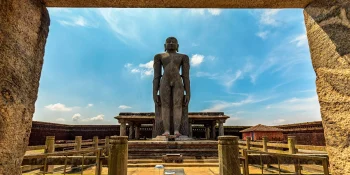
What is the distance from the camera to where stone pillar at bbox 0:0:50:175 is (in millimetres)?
1303

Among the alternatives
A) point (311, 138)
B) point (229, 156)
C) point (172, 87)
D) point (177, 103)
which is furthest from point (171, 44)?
point (311, 138)

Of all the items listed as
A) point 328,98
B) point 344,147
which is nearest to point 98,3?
point 328,98

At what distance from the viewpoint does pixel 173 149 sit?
695cm

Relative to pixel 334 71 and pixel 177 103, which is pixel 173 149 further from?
pixel 334 71

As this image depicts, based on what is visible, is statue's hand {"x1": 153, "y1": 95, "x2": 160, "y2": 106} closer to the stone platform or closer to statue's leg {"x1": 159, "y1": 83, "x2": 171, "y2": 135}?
statue's leg {"x1": 159, "y1": 83, "x2": 171, "y2": 135}

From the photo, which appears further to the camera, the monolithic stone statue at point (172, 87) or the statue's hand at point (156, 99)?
the statue's hand at point (156, 99)

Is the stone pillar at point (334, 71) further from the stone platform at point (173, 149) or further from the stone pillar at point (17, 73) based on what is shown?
the stone platform at point (173, 149)

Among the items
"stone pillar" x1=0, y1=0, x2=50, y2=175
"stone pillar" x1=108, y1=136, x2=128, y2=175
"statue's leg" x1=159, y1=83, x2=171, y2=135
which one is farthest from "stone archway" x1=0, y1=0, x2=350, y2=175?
"statue's leg" x1=159, y1=83, x2=171, y2=135

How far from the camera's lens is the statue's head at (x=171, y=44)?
9164mm

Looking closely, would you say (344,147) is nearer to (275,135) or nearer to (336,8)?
(336,8)

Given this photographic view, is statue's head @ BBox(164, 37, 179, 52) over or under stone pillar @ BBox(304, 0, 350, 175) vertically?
over

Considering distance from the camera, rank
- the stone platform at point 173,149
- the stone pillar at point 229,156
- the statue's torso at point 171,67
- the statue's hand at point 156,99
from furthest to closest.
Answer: the statue's hand at point 156,99 → the statue's torso at point 171,67 → the stone platform at point 173,149 → the stone pillar at point 229,156

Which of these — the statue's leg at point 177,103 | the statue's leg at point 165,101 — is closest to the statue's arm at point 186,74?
the statue's leg at point 177,103

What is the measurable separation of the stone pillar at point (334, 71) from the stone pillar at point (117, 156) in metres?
2.27
